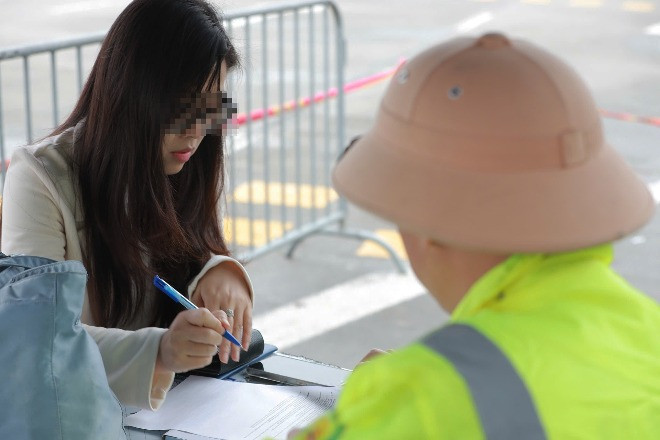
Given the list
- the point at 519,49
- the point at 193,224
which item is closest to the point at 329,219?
the point at 193,224

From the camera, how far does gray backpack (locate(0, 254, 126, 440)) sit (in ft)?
4.13

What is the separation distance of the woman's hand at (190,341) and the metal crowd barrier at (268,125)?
→ 470mm

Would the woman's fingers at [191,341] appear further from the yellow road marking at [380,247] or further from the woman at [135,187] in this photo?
the yellow road marking at [380,247]

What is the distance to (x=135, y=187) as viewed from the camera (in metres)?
1.83

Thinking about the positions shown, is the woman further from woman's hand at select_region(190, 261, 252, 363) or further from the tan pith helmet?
the tan pith helmet

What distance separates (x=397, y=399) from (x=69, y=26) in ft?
37.8

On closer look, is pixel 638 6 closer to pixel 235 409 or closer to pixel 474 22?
pixel 474 22

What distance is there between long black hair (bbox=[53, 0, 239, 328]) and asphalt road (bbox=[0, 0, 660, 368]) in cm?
81

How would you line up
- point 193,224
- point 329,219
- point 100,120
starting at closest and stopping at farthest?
point 100,120
point 193,224
point 329,219

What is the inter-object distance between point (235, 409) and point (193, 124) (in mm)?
498

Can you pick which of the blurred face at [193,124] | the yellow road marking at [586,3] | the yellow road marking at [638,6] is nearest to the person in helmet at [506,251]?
the blurred face at [193,124]

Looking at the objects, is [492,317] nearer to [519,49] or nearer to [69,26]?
[519,49]

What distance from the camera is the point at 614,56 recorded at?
402 inches

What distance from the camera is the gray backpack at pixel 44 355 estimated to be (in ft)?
4.13
